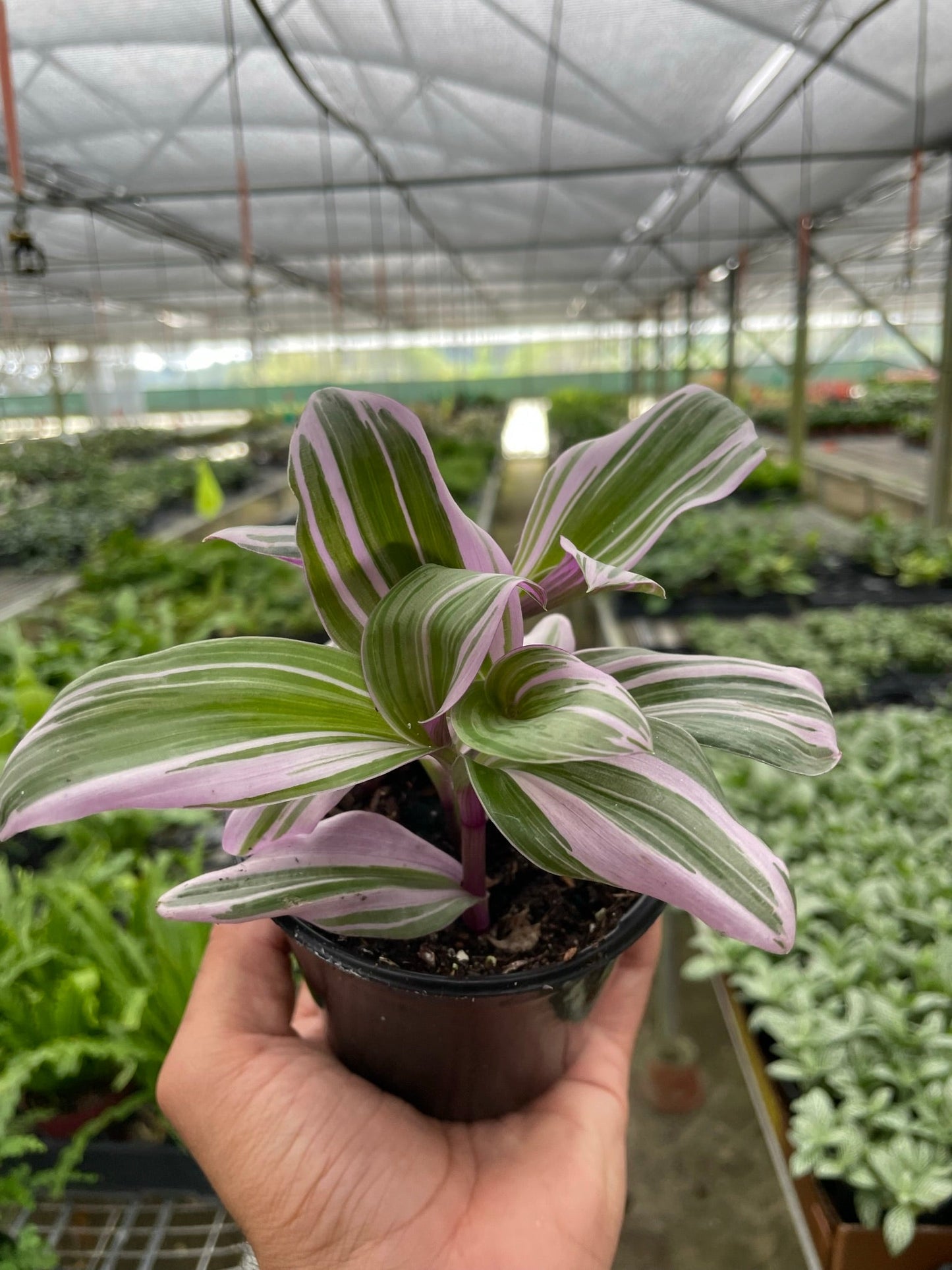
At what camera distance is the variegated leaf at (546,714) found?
0.41m

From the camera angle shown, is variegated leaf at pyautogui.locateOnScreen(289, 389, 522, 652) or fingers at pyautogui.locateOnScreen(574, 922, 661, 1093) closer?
variegated leaf at pyautogui.locateOnScreen(289, 389, 522, 652)

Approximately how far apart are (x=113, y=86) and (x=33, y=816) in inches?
258

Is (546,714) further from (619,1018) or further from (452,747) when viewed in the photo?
(619,1018)

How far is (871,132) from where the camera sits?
561 centimetres

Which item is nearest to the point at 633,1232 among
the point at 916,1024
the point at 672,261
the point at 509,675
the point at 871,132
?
the point at 916,1024

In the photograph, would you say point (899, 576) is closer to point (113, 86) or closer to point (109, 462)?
point (113, 86)

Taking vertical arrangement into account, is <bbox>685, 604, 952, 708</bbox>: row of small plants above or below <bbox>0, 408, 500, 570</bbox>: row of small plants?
below

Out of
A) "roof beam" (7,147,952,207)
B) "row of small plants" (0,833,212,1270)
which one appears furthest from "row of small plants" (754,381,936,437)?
"row of small plants" (0,833,212,1270)

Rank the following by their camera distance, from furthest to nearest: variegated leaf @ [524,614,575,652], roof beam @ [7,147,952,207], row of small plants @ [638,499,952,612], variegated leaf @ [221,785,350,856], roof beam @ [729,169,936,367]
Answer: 1. roof beam @ [7,147,952,207]
2. roof beam @ [729,169,936,367]
3. row of small plants @ [638,499,952,612]
4. variegated leaf @ [524,614,575,652]
5. variegated leaf @ [221,785,350,856]

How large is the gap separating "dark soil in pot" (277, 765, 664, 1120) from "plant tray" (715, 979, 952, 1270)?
50 cm

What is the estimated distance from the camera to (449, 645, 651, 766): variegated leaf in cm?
41

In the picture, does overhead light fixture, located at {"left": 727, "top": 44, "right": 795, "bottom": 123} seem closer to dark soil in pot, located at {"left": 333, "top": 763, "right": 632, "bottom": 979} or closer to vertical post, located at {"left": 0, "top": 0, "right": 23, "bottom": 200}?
vertical post, located at {"left": 0, "top": 0, "right": 23, "bottom": 200}

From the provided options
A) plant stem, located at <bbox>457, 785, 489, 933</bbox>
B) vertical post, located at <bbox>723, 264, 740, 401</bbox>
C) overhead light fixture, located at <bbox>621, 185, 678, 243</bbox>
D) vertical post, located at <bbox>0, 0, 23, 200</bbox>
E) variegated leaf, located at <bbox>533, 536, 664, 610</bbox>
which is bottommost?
plant stem, located at <bbox>457, 785, 489, 933</bbox>

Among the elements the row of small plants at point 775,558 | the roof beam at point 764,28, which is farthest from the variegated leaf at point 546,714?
the roof beam at point 764,28
